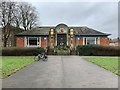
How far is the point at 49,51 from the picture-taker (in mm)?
46594

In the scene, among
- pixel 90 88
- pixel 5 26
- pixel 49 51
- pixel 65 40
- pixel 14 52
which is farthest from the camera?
pixel 5 26

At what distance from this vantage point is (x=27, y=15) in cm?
6619

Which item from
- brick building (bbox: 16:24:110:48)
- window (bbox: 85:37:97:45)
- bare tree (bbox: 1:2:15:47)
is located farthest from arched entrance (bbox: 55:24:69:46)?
bare tree (bbox: 1:2:15:47)

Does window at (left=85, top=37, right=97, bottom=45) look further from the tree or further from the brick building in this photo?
the tree

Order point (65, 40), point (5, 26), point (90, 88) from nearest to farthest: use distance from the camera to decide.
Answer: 1. point (90, 88)
2. point (65, 40)
3. point (5, 26)

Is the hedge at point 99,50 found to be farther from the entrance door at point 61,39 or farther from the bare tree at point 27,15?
the bare tree at point 27,15

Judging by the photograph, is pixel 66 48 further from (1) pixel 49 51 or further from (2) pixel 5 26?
(2) pixel 5 26

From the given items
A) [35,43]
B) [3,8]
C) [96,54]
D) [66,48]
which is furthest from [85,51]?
[3,8]

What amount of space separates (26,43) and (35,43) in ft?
6.13

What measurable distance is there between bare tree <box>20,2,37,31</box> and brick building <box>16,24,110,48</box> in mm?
12562

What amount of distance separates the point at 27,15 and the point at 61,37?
17.5 meters

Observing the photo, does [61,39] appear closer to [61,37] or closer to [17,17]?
[61,37]

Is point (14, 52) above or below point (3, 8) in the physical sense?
below

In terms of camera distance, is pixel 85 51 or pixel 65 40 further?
pixel 65 40
